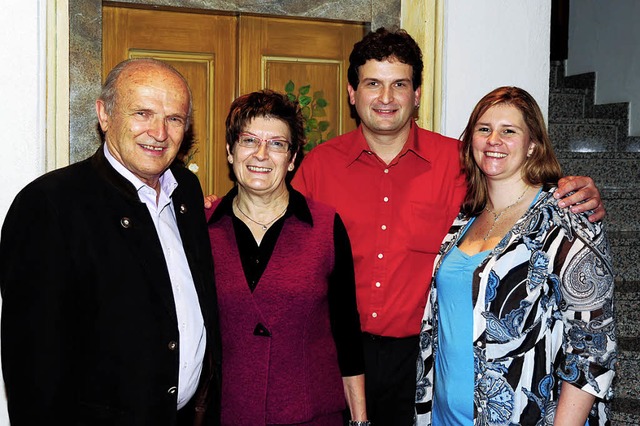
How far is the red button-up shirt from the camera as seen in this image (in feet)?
9.37

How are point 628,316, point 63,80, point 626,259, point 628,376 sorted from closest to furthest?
point 63,80, point 628,376, point 628,316, point 626,259

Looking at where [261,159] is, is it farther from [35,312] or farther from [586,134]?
[586,134]

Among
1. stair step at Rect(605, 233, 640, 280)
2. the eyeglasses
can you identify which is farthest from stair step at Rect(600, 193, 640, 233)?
the eyeglasses

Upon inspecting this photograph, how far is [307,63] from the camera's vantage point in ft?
11.3

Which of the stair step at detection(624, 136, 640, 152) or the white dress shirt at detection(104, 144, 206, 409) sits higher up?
the stair step at detection(624, 136, 640, 152)

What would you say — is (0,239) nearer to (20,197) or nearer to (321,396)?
(20,197)

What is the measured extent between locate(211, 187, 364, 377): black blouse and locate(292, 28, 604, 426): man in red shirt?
35 centimetres

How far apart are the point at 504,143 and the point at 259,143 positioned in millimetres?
794

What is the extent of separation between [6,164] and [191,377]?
127cm

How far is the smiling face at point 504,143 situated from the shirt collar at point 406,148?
54cm

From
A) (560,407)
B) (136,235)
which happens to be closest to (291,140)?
(136,235)

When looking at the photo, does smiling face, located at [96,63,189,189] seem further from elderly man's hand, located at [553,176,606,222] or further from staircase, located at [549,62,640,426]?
staircase, located at [549,62,640,426]

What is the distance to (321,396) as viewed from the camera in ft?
7.73

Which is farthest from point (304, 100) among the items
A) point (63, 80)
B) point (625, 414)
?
point (625, 414)
